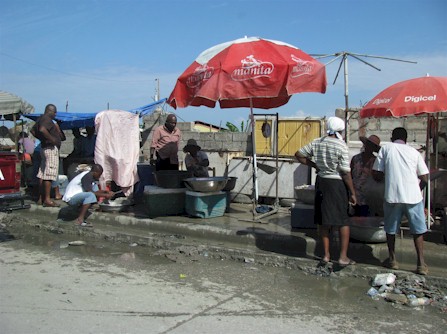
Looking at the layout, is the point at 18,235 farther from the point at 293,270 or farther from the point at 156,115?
the point at 156,115

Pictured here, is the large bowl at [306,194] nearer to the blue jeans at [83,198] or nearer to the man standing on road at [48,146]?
the blue jeans at [83,198]

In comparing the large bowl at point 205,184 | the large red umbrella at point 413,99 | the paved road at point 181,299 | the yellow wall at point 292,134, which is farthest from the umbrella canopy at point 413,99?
the yellow wall at point 292,134

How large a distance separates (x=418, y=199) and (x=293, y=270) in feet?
5.74

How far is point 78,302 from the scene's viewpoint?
4.22m

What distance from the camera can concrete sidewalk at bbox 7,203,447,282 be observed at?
5.50 meters

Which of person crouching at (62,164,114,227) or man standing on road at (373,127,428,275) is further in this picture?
person crouching at (62,164,114,227)

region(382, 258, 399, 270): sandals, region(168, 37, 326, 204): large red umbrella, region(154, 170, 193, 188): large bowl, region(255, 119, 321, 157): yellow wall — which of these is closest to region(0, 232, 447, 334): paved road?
region(382, 258, 399, 270): sandals

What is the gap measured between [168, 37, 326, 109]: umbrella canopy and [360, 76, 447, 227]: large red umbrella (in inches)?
31.9

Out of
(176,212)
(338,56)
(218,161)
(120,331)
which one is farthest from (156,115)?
(120,331)

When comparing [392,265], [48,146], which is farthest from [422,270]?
[48,146]

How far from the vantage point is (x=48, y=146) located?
8469 mm

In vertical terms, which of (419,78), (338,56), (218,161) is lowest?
(218,161)

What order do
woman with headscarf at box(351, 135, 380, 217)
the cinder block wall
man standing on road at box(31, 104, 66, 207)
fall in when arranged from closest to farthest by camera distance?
woman with headscarf at box(351, 135, 380, 217)
man standing on road at box(31, 104, 66, 207)
the cinder block wall

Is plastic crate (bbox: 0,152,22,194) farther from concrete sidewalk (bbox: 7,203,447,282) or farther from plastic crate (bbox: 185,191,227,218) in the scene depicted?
plastic crate (bbox: 185,191,227,218)
